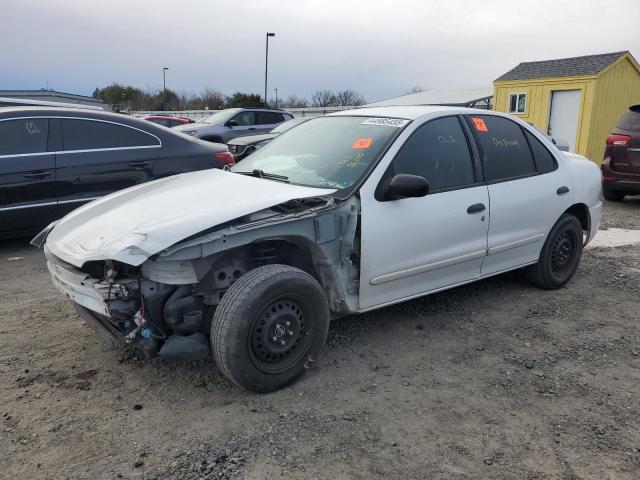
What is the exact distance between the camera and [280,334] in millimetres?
3068

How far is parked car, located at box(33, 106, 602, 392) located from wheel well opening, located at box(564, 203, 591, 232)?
Result: 0.76 ft

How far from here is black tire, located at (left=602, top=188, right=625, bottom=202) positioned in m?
9.66

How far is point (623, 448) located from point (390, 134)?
7.56 feet

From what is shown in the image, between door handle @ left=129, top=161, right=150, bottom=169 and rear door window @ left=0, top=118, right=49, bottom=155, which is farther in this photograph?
door handle @ left=129, top=161, right=150, bottom=169

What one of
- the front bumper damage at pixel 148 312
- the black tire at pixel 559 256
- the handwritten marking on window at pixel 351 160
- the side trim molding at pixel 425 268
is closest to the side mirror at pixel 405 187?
the handwritten marking on window at pixel 351 160

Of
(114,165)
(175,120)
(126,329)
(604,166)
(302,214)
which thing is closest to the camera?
(126,329)

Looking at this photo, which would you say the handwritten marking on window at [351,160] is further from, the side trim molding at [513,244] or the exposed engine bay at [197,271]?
the side trim molding at [513,244]

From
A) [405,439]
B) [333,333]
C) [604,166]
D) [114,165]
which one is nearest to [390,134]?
[333,333]

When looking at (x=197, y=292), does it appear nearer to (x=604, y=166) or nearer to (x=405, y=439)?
(x=405, y=439)

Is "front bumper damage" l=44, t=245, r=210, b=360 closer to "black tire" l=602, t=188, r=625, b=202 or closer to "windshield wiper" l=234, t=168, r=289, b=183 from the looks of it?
"windshield wiper" l=234, t=168, r=289, b=183

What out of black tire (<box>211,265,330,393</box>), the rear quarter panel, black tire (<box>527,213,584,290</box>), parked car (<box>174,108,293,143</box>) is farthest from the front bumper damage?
parked car (<box>174,108,293,143</box>)

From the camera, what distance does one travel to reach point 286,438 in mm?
2730

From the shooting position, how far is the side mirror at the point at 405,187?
11.2 feet

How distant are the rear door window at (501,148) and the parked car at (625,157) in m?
5.29
